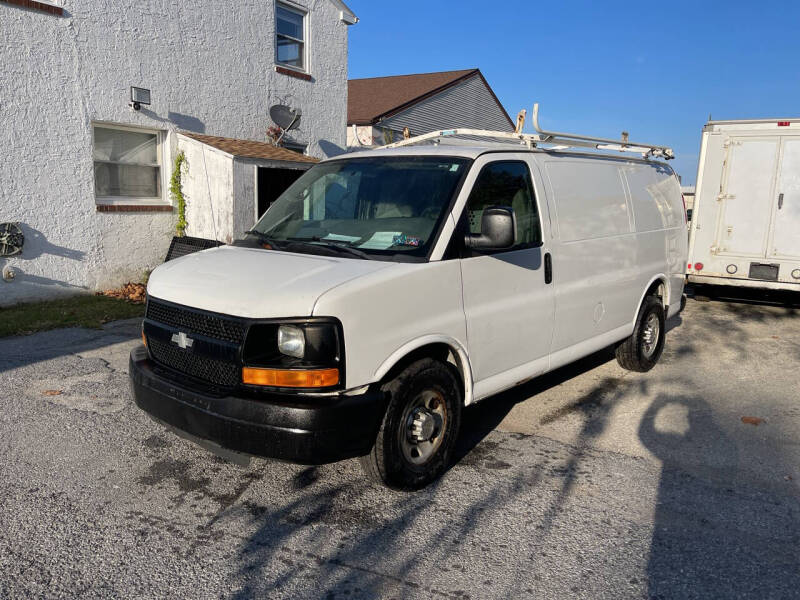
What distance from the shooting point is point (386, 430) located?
11.8ft

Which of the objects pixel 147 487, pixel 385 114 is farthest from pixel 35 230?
pixel 385 114

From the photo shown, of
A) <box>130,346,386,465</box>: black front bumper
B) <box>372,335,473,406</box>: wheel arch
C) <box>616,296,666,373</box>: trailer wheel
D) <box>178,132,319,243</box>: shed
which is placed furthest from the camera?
<box>178,132,319,243</box>: shed

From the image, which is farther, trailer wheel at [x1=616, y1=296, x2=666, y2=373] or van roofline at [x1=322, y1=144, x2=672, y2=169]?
trailer wheel at [x1=616, y1=296, x2=666, y2=373]

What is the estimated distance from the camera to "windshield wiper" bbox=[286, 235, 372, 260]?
3.92 m

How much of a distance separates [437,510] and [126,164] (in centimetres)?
861

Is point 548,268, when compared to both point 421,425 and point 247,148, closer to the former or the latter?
point 421,425

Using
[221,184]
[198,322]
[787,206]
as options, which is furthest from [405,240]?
[787,206]

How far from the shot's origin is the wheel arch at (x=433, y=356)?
Answer: 3.58m

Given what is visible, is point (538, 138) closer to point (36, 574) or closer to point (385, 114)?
point (36, 574)

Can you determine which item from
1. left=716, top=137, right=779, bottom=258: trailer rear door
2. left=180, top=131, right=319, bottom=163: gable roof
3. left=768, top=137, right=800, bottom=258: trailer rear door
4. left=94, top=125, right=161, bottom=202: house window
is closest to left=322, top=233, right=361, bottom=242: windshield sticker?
left=180, top=131, right=319, bottom=163: gable roof

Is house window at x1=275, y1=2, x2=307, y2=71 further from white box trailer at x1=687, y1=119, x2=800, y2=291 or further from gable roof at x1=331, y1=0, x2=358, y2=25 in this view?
white box trailer at x1=687, y1=119, x2=800, y2=291

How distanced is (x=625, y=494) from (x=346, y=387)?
1.89m

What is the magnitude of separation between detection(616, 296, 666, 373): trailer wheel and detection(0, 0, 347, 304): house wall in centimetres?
746

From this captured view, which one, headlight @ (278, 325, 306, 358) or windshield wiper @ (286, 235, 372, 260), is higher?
windshield wiper @ (286, 235, 372, 260)
